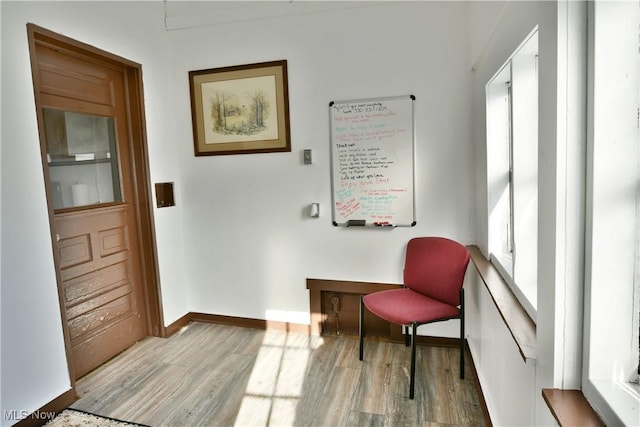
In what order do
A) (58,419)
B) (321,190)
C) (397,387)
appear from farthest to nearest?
(321,190) → (397,387) → (58,419)

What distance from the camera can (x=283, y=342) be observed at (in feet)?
9.55

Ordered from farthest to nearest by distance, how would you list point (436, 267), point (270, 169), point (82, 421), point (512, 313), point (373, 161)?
point (270, 169) → point (373, 161) → point (436, 267) → point (82, 421) → point (512, 313)

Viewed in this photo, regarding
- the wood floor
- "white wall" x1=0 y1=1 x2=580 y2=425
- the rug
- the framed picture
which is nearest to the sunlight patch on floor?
the wood floor

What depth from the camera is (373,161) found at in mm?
2752

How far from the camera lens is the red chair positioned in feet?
7.32

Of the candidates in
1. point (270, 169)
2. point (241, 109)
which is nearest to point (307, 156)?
point (270, 169)

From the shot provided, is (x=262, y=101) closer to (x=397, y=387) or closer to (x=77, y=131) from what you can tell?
(x=77, y=131)

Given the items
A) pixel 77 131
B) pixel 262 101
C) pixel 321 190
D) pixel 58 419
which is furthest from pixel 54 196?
pixel 321 190

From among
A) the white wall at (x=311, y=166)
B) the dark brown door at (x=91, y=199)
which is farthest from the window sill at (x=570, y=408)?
the dark brown door at (x=91, y=199)

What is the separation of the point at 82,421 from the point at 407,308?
6.33ft

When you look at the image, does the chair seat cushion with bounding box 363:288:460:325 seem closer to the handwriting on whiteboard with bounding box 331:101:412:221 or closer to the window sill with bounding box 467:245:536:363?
the window sill with bounding box 467:245:536:363

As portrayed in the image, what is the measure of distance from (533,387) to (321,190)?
6.41 ft

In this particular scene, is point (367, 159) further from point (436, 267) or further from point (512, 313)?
point (512, 313)

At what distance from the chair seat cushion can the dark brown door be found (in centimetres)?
183
